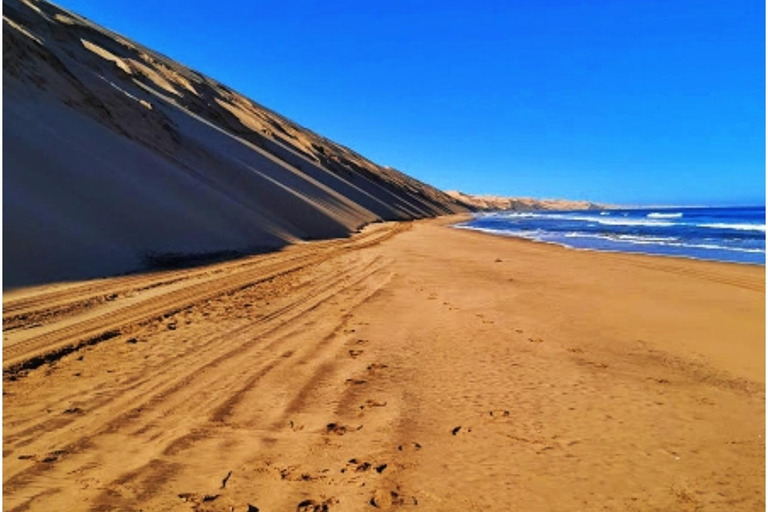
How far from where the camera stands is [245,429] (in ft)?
13.6

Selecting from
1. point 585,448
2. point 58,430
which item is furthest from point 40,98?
point 585,448

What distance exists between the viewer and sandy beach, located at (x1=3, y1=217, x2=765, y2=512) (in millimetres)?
3375

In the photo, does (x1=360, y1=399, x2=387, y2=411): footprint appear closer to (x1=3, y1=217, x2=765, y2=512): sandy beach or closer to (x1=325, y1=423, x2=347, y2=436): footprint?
(x1=3, y1=217, x2=765, y2=512): sandy beach

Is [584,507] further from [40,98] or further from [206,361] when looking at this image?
[40,98]

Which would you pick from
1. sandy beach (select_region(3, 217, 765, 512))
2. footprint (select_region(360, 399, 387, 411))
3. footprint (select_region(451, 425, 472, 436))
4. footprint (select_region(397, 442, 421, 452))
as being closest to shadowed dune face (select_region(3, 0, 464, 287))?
sandy beach (select_region(3, 217, 765, 512))

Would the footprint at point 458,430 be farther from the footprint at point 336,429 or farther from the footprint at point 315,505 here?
the footprint at point 315,505

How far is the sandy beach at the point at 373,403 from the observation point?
11.1 feet

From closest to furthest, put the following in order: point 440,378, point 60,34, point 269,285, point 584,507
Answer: point 584,507
point 440,378
point 269,285
point 60,34

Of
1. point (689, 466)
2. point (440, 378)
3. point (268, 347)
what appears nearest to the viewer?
point (689, 466)

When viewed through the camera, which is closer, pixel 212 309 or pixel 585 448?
pixel 585 448

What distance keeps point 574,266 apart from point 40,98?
20.0 meters

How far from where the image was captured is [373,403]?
478 cm

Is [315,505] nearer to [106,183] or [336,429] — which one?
[336,429]

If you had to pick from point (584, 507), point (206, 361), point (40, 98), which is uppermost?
point (40, 98)
